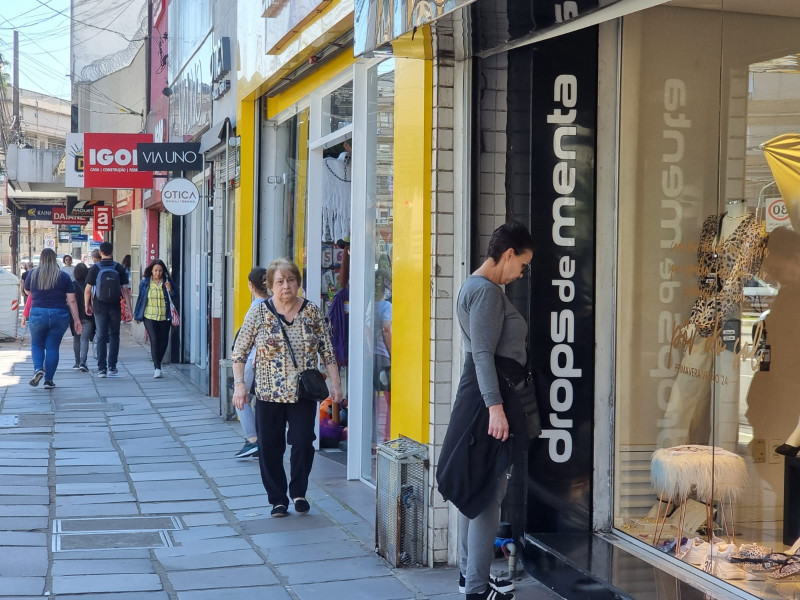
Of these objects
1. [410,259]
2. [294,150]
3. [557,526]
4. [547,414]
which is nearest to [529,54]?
[410,259]

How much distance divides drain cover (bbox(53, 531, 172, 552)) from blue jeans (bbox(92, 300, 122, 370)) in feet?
30.9

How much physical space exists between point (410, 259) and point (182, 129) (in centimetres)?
1148

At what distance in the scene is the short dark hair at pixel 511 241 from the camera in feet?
15.8

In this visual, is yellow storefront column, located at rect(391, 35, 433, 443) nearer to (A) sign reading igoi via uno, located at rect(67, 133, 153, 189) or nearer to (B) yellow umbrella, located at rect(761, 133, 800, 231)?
(B) yellow umbrella, located at rect(761, 133, 800, 231)

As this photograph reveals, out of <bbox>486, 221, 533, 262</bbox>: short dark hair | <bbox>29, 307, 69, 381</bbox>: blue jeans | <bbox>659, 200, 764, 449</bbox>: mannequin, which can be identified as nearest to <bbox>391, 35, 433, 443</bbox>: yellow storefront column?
<bbox>486, 221, 533, 262</bbox>: short dark hair

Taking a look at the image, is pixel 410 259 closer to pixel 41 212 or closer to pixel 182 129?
pixel 182 129

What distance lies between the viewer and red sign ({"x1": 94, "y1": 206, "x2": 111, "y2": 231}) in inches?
1379

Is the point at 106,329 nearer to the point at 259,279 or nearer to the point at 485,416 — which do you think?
the point at 259,279

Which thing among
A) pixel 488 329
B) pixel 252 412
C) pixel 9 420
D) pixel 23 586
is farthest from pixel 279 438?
pixel 9 420

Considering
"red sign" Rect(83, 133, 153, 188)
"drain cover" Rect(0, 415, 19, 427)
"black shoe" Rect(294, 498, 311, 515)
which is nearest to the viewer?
"black shoe" Rect(294, 498, 311, 515)

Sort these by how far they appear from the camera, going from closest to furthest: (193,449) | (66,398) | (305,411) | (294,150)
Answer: (305,411)
(193,449)
(294,150)
(66,398)

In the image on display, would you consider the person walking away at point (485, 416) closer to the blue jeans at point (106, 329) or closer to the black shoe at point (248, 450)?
the black shoe at point (248, 450)

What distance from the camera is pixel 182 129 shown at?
1670 centimetres

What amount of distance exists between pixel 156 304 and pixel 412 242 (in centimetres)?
1019
